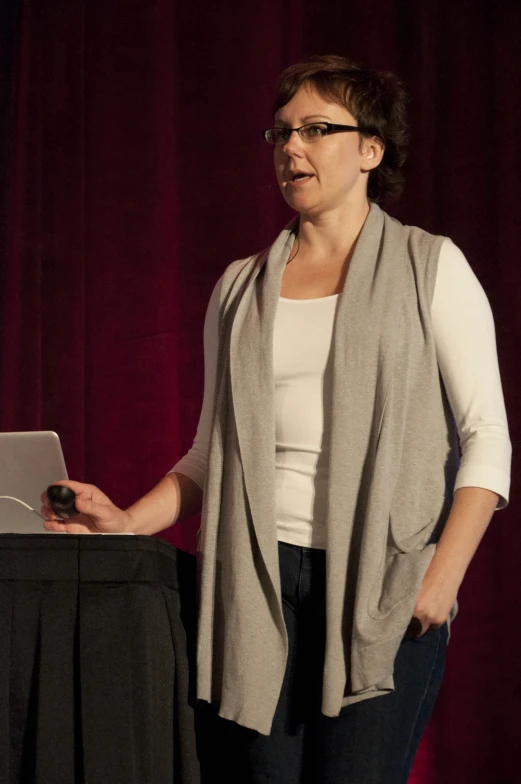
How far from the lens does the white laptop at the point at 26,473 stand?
1330mm

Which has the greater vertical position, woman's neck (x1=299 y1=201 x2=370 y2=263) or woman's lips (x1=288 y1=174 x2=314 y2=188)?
woman's lips (x1=288 y1=174 x2=314 y2=188)

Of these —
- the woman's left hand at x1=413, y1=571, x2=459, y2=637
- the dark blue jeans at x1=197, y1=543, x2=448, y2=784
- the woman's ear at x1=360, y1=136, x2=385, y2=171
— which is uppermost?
the woman's ear at x1=360, y1=136, x2=385, y2=171

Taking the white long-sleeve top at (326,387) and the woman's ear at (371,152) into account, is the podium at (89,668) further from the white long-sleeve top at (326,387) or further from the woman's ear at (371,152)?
the woman's ear at (371,152)

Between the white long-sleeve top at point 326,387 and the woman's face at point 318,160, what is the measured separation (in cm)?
17

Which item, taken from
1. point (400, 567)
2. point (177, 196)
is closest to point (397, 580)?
point (400, 567)

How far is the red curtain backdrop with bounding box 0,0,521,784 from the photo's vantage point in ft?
Answer: 7.80

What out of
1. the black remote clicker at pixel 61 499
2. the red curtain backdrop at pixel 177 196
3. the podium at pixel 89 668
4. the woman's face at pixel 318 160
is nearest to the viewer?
the podium at pixel 89 668

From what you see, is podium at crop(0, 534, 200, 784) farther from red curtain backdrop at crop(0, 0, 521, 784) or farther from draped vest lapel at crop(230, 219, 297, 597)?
red curtain backdrop at crop(0, 0, 521, 784)

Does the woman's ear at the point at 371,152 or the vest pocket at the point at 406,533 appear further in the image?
the woman's ear at the point at 371,152

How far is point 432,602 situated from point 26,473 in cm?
57

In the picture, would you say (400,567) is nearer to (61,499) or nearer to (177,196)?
(61,499)

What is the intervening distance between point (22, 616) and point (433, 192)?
163 cm

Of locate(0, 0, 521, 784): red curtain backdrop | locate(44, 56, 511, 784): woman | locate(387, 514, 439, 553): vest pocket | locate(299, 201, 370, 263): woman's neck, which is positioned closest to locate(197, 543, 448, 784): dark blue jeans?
locate(44, 56, 511, 784): woman

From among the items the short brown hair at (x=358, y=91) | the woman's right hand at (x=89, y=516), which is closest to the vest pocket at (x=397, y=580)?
the woman's right hand at (x=89, y=516)
